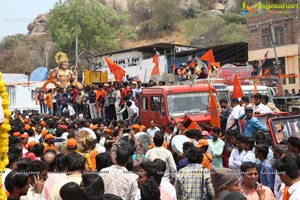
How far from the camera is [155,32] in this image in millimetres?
70438

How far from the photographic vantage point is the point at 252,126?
31.4ft

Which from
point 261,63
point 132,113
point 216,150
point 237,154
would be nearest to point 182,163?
point 237,154

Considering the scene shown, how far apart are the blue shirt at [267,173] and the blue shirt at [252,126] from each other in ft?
9.26

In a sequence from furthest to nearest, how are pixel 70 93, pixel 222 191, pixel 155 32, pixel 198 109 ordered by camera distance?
A: 1. pixel 155 32
2. pixel 70 93
3. pixel 198 109
4. pixel 222 191

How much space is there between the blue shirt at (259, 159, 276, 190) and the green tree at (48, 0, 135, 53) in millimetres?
50144

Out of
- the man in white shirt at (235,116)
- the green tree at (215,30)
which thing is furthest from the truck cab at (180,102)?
the green tree at (215,30)

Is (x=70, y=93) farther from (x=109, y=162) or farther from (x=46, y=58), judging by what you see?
(x=46, y=58)

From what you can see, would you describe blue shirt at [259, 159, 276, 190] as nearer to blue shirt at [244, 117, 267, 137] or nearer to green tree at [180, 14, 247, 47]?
blue shirt at [244, 117, 267, 137]

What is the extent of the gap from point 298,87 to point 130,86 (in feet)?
60.4

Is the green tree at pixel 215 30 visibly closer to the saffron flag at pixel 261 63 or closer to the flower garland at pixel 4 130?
the saffron flag at pixel 261 63

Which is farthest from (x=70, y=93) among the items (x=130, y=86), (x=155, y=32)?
(x=155, y=32)

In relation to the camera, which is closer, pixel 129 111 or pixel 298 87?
pixel 129 111

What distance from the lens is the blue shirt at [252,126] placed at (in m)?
9.52

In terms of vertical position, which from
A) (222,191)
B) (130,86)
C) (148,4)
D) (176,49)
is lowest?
(222,191)
